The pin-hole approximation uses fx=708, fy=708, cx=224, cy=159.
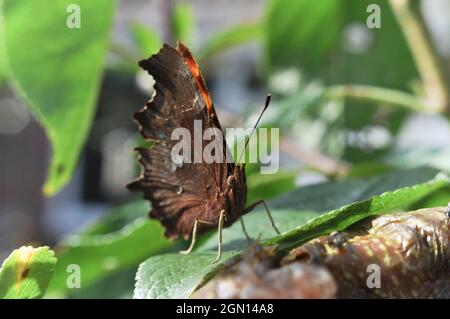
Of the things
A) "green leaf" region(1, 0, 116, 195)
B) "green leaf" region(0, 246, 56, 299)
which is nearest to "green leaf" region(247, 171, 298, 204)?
"green leaf" region(1, 0, 116, 195)

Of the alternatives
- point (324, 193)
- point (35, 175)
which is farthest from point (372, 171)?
point (35, 175)

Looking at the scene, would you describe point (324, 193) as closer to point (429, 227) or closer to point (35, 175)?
point (429, 227)

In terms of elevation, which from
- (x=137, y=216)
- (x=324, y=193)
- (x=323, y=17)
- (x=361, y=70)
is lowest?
(x=137, y=216)

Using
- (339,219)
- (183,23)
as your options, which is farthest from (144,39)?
(339,219)

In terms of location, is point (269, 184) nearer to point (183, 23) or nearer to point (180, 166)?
point (180, 166)

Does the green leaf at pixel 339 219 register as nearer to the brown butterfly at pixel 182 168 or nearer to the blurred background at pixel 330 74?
the brown butterfly at pixel 182 168

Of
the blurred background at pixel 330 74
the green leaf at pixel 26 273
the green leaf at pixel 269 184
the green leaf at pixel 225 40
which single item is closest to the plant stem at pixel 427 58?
the blurred background at pixel 330 74

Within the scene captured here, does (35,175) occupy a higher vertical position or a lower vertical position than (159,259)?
lower
